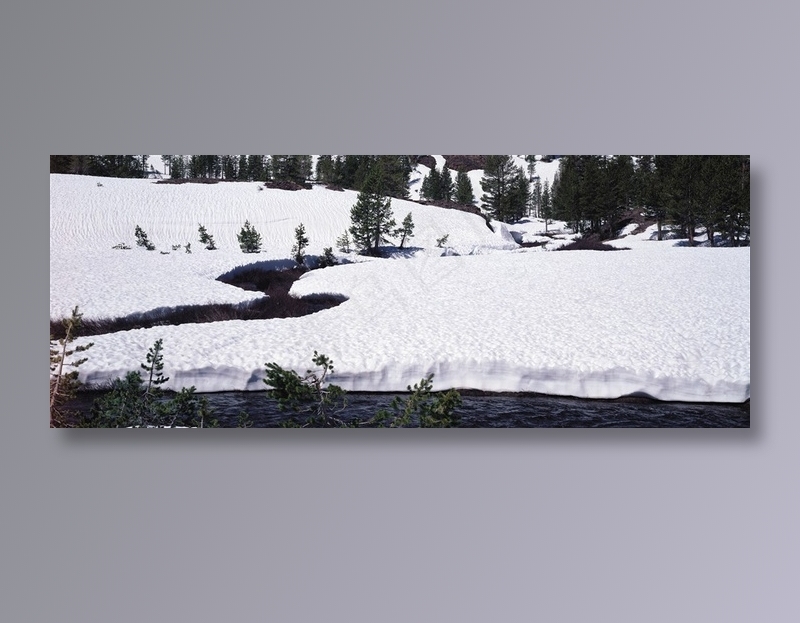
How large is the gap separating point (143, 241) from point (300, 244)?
2.74 ft

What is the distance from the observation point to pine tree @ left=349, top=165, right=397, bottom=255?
400cm

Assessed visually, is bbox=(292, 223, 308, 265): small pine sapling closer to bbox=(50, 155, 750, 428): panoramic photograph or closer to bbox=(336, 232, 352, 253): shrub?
bbox=(50, 155, 750, 428): panoramic photograph

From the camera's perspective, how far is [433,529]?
3.92 meters

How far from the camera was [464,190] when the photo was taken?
3.98m

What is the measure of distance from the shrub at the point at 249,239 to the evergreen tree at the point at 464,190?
109cm

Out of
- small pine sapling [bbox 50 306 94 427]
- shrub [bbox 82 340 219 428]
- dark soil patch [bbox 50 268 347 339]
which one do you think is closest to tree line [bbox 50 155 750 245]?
dark soil patch [bbox 50 268 347 339]

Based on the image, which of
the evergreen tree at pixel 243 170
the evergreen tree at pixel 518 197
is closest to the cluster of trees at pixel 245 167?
the evergreen tree at pixel 243 170

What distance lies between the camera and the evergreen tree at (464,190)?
3.95 metres

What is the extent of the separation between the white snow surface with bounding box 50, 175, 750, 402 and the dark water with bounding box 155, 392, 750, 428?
0.19 feet

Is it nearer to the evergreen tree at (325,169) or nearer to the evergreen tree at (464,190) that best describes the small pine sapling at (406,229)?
the evergreen tree at (464,190)

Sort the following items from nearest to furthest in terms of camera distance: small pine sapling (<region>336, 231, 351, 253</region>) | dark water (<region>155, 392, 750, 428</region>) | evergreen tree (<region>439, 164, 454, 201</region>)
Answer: dark water (<region>155, 392, 750, 428</region>)
evergreen tree (<region>439, 164, 454, 201</region>)
small pine sapling (<region>336, 231, 351, 253</region>)
